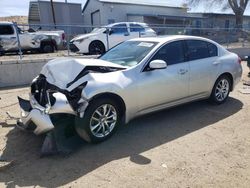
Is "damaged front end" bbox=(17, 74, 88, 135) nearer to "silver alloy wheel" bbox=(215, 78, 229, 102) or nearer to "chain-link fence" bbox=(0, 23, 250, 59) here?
"silver alloy wheel" bbox=(215, 78, 229, 102)

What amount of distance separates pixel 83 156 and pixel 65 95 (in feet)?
3.04

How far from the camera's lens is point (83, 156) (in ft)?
12.8

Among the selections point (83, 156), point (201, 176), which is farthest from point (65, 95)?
point (201, 176)

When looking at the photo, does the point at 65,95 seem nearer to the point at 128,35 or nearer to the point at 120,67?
the point at 120,67

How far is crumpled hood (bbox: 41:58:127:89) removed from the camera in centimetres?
425

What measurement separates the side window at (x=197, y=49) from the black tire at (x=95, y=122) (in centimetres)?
209

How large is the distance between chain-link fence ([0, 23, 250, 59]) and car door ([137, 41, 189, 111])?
19.6 ft

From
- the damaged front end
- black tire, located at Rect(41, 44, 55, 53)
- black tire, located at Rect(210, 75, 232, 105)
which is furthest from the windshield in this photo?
black tire, located at Rect(41, 44, 55, 53)

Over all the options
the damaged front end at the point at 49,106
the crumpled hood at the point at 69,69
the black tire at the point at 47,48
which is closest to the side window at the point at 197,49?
the crumpled hood at the point at 69,69

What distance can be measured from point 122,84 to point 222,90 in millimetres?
2874

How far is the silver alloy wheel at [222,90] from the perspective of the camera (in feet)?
20.0

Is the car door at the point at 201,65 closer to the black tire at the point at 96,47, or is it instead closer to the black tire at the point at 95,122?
the black tire at the point at 95,122

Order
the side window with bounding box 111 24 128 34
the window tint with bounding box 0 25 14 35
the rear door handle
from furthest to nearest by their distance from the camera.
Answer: the window tint with bounding box 0 25 14 35 → the side window with bounding box 111 24 128 34 → the rear door handle

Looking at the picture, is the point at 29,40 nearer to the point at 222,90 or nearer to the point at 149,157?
the point at 222,90
